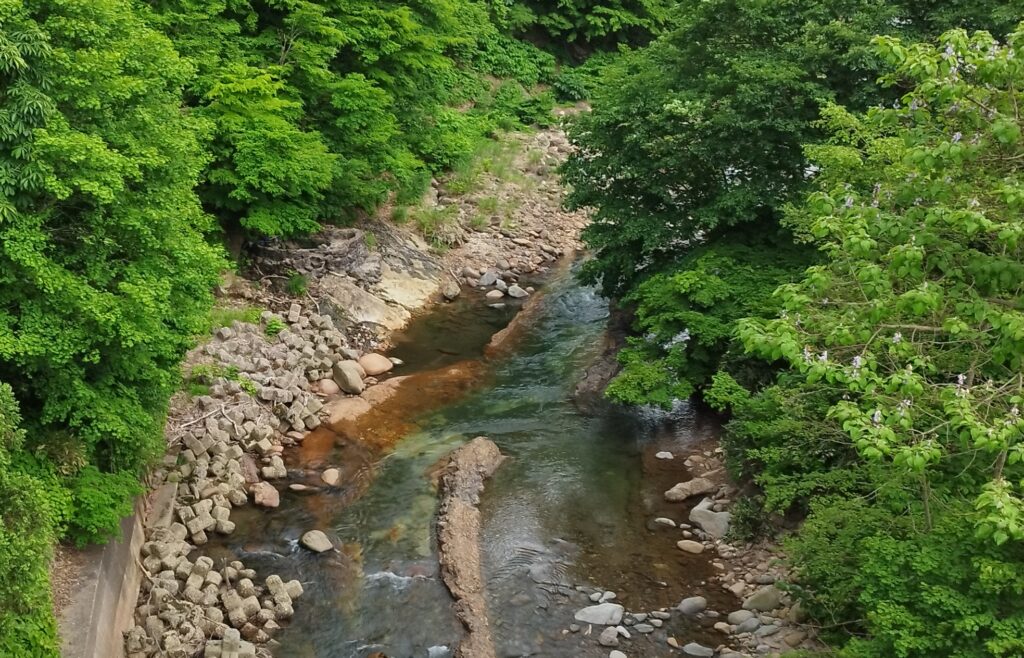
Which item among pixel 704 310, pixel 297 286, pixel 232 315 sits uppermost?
pixel 704 310

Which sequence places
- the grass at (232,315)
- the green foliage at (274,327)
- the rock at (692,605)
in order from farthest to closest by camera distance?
the green foliage at (274,327)
the grass at (232,315)
the rock at (692,605)

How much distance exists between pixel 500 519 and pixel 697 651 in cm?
342

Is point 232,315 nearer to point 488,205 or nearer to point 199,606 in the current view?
point 199,606

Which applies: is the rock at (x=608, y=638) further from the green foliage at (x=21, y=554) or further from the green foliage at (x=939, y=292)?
the green foliage at (x=21, y=554)

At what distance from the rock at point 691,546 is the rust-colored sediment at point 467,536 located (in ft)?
9.03

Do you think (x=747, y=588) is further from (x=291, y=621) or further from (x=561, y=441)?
(x=291, y=621)

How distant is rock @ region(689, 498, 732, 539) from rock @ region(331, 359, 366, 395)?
6529 millimetres

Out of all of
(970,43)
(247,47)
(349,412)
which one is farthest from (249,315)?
(970,43)

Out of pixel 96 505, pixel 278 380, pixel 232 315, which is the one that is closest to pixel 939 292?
pixel 96 505

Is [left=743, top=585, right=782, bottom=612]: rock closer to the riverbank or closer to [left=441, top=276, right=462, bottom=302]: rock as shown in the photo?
the riverbank

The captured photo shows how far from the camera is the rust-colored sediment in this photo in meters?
9.12

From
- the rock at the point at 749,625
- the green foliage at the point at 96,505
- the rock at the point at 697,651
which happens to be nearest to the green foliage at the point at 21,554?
the green foliage at the point at 96,505

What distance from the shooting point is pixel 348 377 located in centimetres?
1459

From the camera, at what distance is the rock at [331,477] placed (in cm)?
1205
